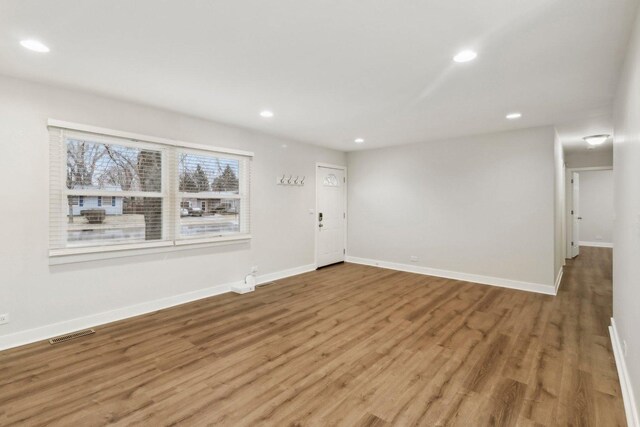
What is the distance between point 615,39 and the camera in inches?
88.0

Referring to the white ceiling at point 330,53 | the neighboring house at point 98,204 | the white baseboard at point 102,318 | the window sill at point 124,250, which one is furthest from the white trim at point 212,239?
the white ceiling at point 330,53

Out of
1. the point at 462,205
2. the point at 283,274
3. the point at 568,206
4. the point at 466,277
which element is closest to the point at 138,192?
the point at 283,274

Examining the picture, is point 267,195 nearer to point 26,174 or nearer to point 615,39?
point 26,174

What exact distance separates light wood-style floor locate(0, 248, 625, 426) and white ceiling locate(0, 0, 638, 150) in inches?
100.0

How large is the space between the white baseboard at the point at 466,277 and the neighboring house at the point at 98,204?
188 inches

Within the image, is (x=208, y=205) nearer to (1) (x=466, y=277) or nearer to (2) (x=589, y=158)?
(1) (x=466, y=277)

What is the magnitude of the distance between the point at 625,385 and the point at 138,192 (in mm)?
4871

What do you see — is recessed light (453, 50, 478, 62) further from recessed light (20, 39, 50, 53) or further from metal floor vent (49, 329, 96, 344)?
metal floor vent (49, 329, 96, 344)

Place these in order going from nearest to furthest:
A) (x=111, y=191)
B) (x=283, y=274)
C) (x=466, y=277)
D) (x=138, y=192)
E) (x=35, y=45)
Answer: (x=35, y=45) → (x=111, y=191) → (x=138, y=192) → (x=466, y=277) → (x=283, y=274)

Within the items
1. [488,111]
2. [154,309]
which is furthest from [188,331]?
[488,111]

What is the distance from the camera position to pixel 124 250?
362 cm

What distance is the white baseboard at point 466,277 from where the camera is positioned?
4731mm

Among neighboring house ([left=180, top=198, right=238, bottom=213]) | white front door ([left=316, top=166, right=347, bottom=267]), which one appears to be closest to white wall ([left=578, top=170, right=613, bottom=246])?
white front door ([left=316, top=166, right=347, bottom=267])

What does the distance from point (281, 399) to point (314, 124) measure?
361 cm
